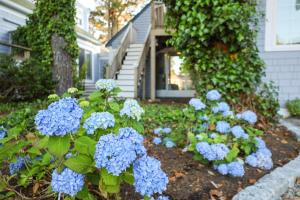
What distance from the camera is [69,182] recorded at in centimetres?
133

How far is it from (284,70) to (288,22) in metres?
1.14

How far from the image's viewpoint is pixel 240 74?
4.33 meters

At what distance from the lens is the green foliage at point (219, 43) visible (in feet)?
13.5

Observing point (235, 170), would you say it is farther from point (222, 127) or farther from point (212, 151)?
point (222, 127)

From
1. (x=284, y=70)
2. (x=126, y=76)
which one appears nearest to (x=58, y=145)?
(x=284, y=70)

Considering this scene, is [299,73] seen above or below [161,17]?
below

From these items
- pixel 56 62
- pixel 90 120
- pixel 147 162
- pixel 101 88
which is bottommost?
pixel 147 162

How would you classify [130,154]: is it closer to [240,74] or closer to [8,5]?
[240,74]

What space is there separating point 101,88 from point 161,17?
33.1ft

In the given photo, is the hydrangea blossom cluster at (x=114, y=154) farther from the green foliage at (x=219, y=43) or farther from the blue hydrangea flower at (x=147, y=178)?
the green foliage at (x=219, y=43)

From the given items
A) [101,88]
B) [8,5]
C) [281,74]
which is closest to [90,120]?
Result: [101,88]

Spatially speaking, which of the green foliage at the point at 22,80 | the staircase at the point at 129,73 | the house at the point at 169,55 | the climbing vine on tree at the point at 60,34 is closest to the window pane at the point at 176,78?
the house at the point at 169,55

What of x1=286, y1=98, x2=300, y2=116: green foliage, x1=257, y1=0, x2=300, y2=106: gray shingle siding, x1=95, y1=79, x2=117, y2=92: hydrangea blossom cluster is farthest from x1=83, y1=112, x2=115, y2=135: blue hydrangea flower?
x1=257, y1=0, x2=300, y2=106: gray shingle siding

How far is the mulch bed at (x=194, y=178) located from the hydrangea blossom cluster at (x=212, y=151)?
154mm
